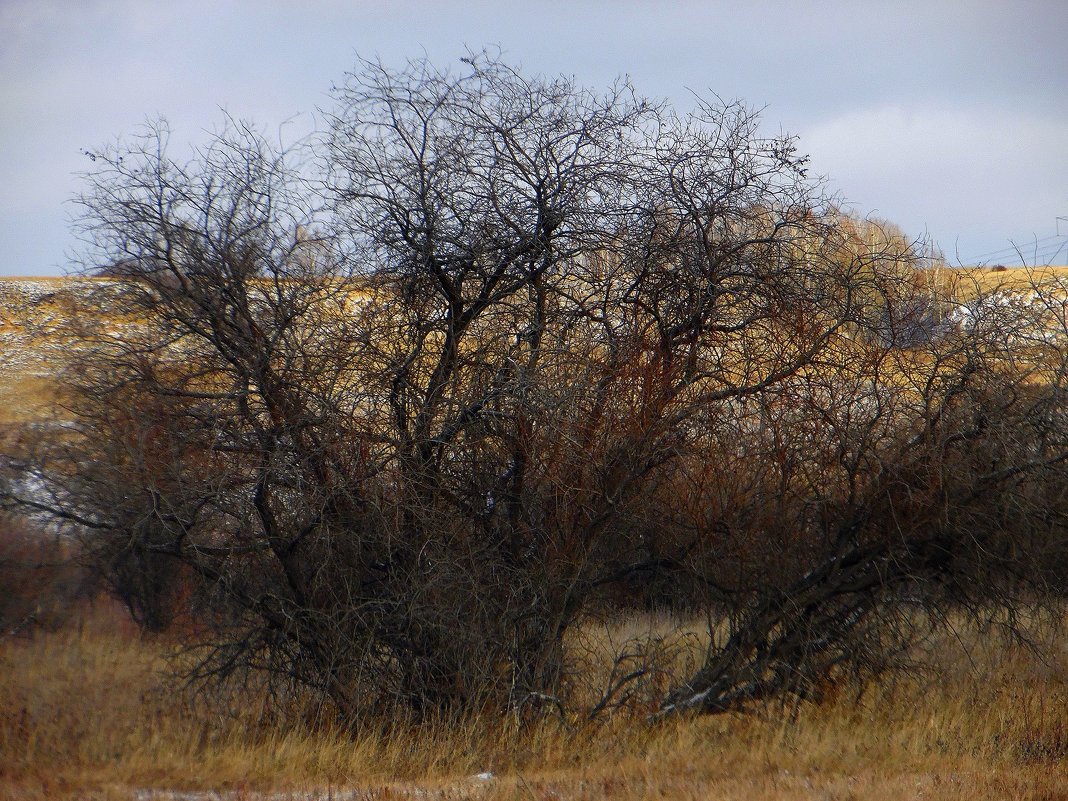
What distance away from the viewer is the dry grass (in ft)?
19.5

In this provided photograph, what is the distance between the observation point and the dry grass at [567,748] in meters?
5.95

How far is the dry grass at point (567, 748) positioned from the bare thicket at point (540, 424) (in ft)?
1.39

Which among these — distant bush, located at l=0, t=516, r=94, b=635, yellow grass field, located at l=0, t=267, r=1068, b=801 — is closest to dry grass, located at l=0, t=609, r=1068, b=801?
yellow grass field, located at l=0, t=267, r=1068, b=801

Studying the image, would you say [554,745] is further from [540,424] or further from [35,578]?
[35,578]

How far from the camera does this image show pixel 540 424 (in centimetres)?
687

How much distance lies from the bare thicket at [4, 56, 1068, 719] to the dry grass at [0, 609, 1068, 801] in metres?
0.42

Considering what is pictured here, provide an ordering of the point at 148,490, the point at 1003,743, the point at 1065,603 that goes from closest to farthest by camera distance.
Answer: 1. the point at 148,490
2. the point at 1003,743
3. the point at 1065,603

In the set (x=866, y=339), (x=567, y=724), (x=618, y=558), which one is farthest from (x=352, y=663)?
(x=866, y=339)

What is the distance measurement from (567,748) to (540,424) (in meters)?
2.62

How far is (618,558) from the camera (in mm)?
8039

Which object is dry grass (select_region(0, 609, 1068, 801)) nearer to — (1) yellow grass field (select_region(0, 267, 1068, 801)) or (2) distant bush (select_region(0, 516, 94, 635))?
(1) yellow grass field (select_region(0, 267, 1068, 801))

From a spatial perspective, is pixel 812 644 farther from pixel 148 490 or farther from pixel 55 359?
pixel 55 359

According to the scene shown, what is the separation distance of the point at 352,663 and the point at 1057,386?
6.28 m

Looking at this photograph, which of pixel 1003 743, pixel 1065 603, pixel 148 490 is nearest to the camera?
pixel 148 490
